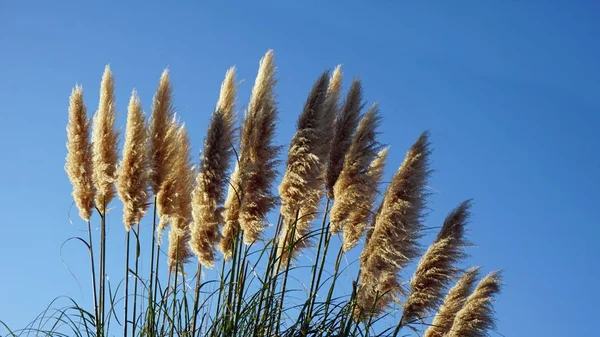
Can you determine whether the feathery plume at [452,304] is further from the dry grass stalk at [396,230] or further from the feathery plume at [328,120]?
the feathery plume at [328,120]

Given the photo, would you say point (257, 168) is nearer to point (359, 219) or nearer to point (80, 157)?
point (359, 219)

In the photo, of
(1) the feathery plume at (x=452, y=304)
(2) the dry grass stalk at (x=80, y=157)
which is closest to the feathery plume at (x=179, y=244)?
(2) the dry grass stalk at (x=80, y=157)

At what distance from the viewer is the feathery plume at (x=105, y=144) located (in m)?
4.98

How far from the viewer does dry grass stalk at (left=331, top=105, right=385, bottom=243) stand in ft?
14.6

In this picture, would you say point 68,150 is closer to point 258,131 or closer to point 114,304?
point 114,304

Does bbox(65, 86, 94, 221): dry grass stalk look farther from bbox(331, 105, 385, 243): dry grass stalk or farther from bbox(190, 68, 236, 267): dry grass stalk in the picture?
bbox(331, 105, 385, 243): dry grass stalk

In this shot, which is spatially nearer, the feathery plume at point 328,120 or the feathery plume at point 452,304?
the feathery plume at point 328,120

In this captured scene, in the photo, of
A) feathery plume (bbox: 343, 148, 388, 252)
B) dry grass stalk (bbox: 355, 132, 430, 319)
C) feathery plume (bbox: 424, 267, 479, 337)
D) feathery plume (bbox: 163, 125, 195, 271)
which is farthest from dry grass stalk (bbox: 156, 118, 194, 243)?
feathery plume (bbox: 424, 267, 479, 337)

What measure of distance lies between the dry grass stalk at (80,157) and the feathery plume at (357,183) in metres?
1.52

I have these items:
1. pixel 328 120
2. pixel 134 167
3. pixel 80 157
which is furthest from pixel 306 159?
pixel 80 157

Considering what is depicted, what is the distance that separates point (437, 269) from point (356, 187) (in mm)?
568

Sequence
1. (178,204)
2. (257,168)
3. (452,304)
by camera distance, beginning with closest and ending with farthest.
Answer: (257,168) < (452,304) < (178,204)

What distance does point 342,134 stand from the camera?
179 inches

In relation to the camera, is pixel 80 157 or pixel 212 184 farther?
pixel 80 157
